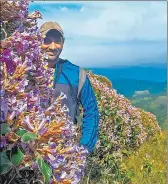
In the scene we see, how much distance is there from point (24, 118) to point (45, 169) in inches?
8.5

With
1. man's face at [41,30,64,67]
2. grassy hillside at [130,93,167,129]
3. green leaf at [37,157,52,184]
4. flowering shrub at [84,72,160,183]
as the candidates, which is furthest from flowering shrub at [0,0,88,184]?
grassy hillside at [130,93,167,129]

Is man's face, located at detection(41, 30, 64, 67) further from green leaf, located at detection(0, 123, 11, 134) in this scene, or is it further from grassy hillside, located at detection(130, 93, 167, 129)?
grassy hillside, located at detection(130, 93, 167, 129)

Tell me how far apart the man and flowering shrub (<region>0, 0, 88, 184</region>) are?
1105 millimetres

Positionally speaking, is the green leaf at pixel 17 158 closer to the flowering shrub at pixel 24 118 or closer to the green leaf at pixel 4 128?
the flowering shrub at pixel 24 118

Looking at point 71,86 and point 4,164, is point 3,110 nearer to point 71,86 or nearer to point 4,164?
point 4,164

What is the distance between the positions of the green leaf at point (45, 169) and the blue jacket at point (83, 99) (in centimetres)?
151

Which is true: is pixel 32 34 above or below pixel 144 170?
above

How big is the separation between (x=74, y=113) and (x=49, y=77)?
110cm

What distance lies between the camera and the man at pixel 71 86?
3.78 m

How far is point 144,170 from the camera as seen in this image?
7.90 metres

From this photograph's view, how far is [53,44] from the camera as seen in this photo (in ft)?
12.2

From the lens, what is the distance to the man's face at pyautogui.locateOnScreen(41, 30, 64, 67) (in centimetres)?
370

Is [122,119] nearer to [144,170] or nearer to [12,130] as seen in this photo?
[144,170]

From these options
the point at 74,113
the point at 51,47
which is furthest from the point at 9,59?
the point at 74,113
